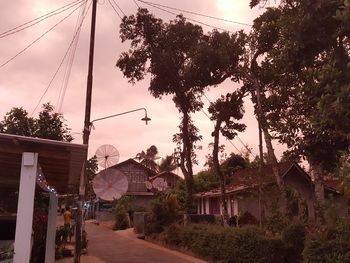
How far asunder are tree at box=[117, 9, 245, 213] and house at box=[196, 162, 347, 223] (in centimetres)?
466

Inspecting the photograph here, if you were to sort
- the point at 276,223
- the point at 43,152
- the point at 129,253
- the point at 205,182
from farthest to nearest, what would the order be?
1. the point at 205,182
2. the point at 129,253
3. the point at 276,223
4. the point at 43,152

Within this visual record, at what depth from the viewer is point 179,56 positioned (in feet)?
80.0

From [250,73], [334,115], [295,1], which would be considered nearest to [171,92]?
[250,73]

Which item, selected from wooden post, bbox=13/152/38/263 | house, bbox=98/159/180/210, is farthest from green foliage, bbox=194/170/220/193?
wooden post, bbox=13/152/38/263

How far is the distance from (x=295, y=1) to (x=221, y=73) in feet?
45.2

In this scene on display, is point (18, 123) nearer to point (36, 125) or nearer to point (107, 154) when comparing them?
point (36, 125)

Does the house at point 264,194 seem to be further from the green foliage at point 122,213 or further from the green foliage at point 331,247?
the green foliage at point 331,247

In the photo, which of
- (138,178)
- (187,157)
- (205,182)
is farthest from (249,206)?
(138,178)

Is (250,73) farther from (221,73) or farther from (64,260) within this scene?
(64,260)

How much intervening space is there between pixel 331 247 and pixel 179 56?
1533 centimetres

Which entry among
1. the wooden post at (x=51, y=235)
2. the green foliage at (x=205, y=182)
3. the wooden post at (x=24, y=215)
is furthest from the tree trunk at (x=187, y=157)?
the wooden post at (x=24, y=215)

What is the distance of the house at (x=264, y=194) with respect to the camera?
20609 millimetres

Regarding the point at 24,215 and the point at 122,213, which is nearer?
the point at 24,215

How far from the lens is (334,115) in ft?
26.2
